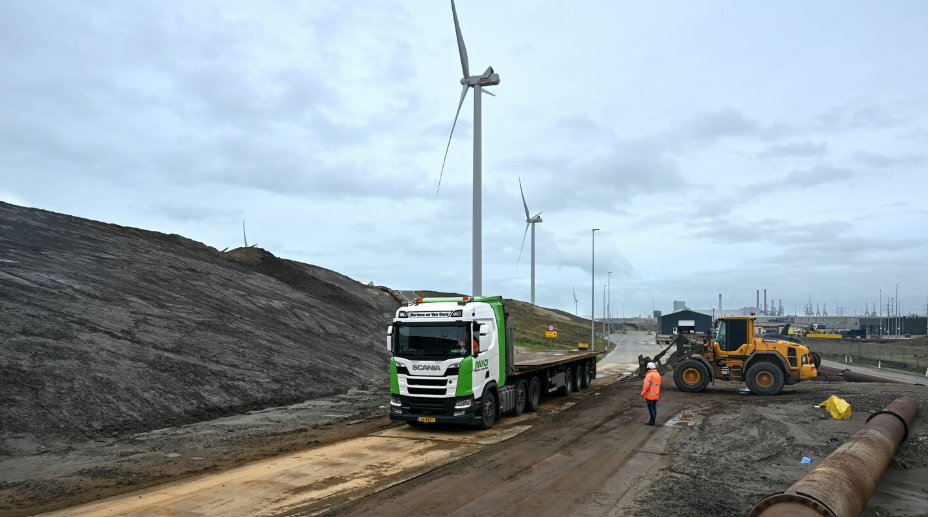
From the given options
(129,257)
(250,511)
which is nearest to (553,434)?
(250,511)

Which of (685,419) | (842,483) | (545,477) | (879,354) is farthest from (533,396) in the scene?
(879,354)

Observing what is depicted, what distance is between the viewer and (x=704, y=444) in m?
14.5

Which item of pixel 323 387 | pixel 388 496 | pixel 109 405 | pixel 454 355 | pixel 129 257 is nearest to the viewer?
pixel 388 496

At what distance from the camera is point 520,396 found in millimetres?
19250

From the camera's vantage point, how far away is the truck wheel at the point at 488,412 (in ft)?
53.7

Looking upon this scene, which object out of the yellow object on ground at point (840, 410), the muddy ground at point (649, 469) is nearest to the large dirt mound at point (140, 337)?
the muddy ground at point (649, 469)

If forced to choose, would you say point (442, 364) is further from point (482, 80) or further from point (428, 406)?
point (482, 80)

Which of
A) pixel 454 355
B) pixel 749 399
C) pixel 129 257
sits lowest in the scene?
pixel 749 399

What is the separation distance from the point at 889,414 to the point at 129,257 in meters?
30.5

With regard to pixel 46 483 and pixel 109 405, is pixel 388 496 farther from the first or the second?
pixel 109 405

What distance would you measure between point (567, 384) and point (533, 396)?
506 cm

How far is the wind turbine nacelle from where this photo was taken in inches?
1113

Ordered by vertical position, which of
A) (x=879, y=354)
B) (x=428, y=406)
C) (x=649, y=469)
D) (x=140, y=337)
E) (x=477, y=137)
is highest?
(x=477, y=137)

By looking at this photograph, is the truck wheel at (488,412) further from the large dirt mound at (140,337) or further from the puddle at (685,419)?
the large dirt mound at (140,337)
